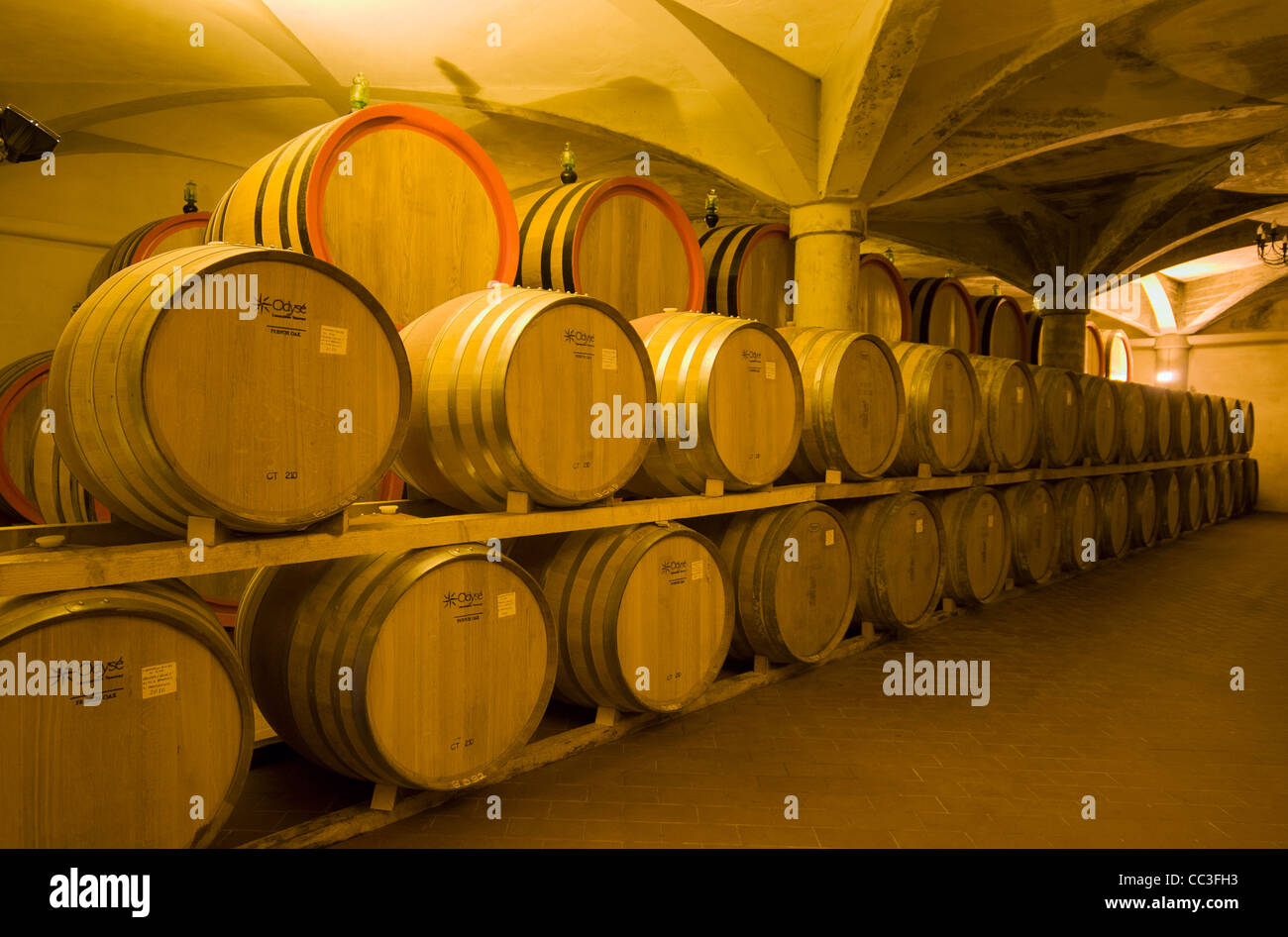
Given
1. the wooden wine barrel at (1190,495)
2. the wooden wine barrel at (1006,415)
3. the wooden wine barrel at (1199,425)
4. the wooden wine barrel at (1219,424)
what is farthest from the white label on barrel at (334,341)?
the wooden wine barrel at (1219,424)

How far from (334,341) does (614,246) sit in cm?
247

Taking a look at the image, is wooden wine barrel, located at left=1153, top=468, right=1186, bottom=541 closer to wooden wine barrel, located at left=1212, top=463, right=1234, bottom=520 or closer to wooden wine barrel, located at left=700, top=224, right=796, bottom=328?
wooden wine barrel, located at left=1212, top=463, right=1234, bottom=520

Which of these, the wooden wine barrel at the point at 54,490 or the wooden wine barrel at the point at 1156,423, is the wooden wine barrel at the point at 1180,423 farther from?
the wooden wine barrel at the point at 54,490

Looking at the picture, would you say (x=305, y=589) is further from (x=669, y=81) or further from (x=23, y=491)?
(x=669, y=81)

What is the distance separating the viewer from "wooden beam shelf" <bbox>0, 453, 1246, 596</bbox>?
2.17 metres

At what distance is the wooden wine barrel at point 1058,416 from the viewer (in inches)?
289

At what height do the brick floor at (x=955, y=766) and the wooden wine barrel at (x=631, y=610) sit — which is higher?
the wooden wine barrel at (x=631, y=610)

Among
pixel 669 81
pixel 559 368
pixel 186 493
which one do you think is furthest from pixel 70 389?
pixel 669 81

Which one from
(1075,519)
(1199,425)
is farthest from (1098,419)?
(1199,425)

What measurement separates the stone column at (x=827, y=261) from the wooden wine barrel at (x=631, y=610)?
2.98 metres

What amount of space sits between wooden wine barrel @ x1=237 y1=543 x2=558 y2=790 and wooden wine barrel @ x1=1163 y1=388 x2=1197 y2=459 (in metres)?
9.98

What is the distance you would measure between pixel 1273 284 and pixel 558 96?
15912 millimetres

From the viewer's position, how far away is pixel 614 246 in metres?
4.78

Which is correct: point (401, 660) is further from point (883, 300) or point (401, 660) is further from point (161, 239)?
point (883, 300)
